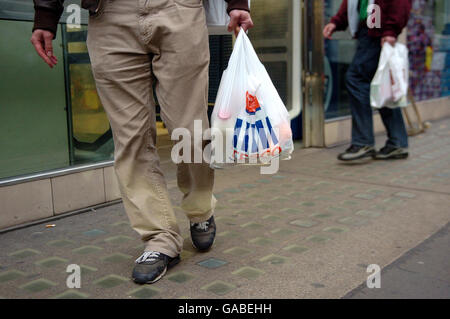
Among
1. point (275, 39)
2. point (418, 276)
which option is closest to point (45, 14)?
point (418, 276)

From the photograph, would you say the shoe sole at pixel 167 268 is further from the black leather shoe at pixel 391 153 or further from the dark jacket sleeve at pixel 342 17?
the dark jacket sleeve at pixel 342 17

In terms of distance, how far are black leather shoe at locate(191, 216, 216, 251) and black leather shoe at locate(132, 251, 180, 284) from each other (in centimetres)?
26

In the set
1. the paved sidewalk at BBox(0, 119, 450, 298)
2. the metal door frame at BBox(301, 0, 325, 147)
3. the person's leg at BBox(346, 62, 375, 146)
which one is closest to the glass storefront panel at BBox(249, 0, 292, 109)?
the metal door frame at BBox(301, 0, 325, 147)

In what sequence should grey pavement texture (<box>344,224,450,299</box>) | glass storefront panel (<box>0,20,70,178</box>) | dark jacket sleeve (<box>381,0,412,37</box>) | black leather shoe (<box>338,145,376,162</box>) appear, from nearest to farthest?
grey pavement texture (<box>344,224,450,299</box>) < glass storefront panel (<box>0,20,70,178</box>) < dark jacket sleeve (<box>381,0,412,37</box>) < black leather shoe (<box>338,145,376,162</box>)

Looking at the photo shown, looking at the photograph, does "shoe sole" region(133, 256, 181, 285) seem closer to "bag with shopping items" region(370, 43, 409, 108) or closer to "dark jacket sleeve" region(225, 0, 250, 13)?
"dark jacket sleeve" region(225, 0, 250, 13)

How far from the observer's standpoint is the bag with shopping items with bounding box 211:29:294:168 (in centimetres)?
246

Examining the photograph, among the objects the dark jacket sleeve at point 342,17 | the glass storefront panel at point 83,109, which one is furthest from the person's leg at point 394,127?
the glass storefront panel at point 83,109

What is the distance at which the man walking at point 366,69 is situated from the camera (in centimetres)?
492

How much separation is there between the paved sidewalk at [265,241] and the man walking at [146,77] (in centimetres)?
25

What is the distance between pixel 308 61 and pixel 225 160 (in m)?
3.56

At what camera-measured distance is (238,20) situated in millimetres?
2492

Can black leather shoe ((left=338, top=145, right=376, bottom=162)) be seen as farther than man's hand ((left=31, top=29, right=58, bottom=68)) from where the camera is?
Yes

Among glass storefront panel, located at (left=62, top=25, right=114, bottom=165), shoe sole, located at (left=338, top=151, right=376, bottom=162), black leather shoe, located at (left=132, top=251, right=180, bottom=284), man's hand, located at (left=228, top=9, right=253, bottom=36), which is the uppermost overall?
man's hand, located at (left=228, top=9, right=253, bottom=36)

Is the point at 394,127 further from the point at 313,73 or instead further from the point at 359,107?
the point at 313,73
